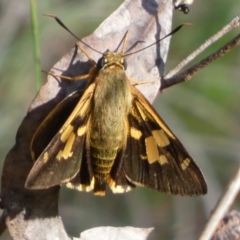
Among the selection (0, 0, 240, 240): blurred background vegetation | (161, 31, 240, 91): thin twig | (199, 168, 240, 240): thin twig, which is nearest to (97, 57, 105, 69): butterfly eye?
(161, 31, 240, 91): thin twig

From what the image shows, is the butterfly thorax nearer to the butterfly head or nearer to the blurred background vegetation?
the butterfly head

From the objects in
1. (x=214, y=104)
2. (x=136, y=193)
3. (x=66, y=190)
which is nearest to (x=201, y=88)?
(x=214, y=104)

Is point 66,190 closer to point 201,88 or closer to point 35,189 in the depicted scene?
point 201,88

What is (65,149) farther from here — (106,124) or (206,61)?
(206,61)

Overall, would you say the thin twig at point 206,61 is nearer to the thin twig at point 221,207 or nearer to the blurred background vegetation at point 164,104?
the thin twig at point 221,207

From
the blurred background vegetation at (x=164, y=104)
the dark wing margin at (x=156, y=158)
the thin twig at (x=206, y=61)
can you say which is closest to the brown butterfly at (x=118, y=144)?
the dark wing margin at (x=156, y=158)

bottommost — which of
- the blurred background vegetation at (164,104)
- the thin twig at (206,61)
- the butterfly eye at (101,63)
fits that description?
the blurred background vegetation at (164,104)

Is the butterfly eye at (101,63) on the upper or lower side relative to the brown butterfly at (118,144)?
upper

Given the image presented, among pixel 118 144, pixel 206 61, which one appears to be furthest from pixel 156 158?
pixel 206 61

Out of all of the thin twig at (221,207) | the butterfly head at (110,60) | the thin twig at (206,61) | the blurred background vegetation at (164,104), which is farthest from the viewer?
the blurred background vegetation at (164,104)
